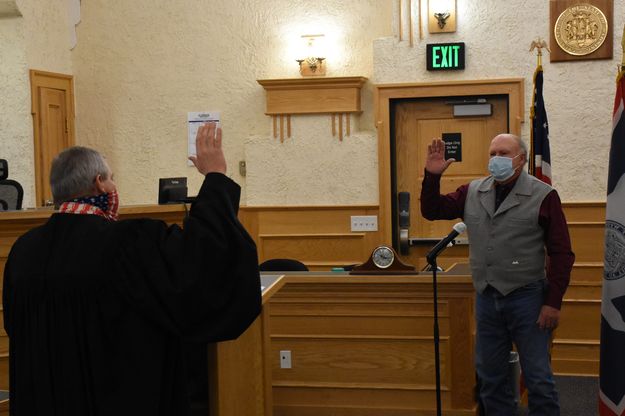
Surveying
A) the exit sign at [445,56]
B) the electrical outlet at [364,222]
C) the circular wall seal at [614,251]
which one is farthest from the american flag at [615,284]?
the electrical outlet at [364,222]

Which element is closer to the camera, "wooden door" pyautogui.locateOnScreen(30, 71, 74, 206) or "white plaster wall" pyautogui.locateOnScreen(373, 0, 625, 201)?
"white plaster wall" pyautogui.locateOnScreen(373, 0, 625, 201)

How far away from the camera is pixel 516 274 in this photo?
13.6 feet

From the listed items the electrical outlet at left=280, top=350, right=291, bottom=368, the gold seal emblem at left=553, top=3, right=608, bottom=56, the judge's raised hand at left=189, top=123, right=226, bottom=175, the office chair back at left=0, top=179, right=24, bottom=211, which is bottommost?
the electrical outlet at left=280, top=350, right=291, bottom=368

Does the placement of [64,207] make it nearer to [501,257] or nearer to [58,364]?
[58,364]

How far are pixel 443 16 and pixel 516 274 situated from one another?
10.0 feet

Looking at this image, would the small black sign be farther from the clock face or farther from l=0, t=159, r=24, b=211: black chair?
l=0, t=159, r=24, b=211: black chair

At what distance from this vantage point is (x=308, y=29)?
23.4 feet

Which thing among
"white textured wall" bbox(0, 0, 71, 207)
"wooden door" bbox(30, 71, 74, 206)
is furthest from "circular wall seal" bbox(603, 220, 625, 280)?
"white textured wall" bbox(0, 0, 71, 207)

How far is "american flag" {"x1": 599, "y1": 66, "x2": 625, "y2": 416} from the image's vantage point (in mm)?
3676

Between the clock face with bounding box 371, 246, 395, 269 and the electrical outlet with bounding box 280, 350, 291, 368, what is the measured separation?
73 centimetres

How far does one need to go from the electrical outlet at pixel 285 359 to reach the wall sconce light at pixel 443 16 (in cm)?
294

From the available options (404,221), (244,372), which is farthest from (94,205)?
(404,221)

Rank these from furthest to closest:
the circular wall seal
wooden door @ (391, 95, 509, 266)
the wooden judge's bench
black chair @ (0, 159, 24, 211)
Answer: wooden door @ (391, 95, 509, 266) < black chair @ (0, 159, 24, 211) < the wooden judge's bench < the circular wall seal

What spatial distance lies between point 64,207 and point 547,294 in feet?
8.25
